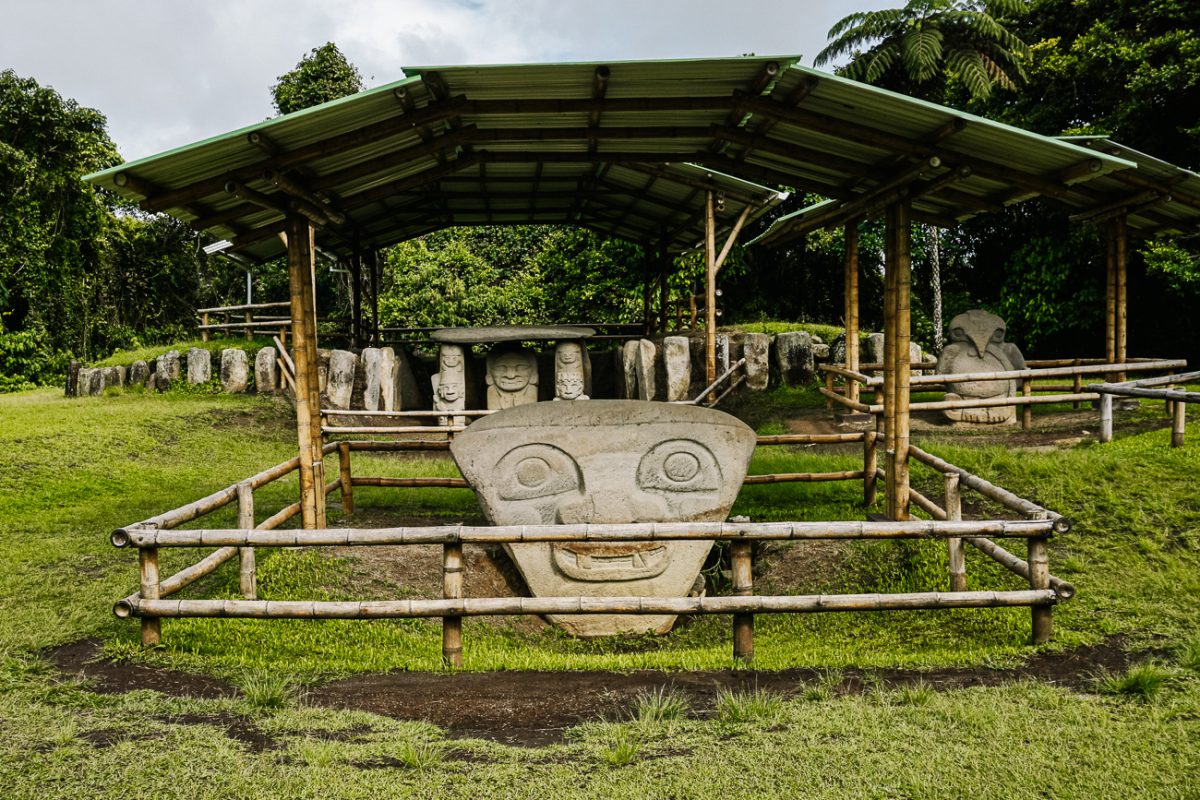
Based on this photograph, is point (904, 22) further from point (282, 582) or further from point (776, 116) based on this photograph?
point (282, 582)

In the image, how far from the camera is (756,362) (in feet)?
48.3

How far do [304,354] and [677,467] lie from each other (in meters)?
3.08

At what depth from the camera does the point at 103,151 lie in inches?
900

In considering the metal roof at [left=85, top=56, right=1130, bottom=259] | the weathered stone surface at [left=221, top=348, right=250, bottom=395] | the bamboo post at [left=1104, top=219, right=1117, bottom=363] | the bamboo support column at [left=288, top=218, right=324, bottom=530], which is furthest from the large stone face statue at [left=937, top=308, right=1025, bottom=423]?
the weathered stone surface at [left=221, top=348, right=250, bottom=395]

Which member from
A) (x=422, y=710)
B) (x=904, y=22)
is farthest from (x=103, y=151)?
(x=422, y=710)

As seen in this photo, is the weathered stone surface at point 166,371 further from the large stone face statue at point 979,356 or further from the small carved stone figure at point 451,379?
the large stone face statue at point 979,356

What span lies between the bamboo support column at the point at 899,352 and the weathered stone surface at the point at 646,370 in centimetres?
739

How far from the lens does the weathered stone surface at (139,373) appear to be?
54.1 feet

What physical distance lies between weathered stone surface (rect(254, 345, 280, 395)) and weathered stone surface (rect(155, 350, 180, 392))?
1564 mm

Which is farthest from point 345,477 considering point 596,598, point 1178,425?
point 1178,425

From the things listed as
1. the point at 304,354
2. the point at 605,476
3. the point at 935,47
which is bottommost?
the point at 605,476

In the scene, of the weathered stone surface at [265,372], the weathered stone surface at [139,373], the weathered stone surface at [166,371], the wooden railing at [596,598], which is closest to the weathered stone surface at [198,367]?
the weathered stone surface at [166,371]

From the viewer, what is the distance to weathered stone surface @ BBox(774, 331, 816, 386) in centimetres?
1473

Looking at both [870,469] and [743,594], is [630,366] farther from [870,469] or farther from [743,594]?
[743,594]
